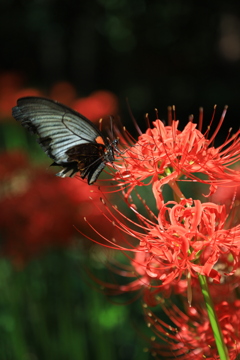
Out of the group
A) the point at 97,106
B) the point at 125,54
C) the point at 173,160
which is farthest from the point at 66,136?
the point at 125,54

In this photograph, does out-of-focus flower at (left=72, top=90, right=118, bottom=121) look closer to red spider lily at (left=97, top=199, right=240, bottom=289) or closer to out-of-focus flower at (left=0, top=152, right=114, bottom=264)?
out-of-focus flower at (left=0, top=152, right=114, bottom=264)

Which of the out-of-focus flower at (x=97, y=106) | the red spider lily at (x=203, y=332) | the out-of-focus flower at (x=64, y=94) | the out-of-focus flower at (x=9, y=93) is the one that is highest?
the out-of-focus flower at (x=9, y=93)

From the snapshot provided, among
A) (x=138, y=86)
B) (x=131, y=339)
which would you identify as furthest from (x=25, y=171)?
(x=138, y=86)

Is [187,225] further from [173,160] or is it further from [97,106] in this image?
[97,106]

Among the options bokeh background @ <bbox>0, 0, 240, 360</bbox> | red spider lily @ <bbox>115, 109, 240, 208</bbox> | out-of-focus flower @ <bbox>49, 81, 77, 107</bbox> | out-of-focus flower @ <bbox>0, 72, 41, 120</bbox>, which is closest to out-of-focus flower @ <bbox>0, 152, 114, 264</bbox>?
red spider lily @ <bbox>115, 109, 240, 208</bbox>

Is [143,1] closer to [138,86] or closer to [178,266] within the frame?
[138,86]

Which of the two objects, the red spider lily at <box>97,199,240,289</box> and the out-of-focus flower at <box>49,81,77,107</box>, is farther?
the out-of-focus flower at <box>49,81,77,107</box>

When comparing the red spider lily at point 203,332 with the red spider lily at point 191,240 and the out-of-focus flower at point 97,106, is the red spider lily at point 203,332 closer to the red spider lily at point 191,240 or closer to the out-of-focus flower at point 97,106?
the red spider lily at point 191,240

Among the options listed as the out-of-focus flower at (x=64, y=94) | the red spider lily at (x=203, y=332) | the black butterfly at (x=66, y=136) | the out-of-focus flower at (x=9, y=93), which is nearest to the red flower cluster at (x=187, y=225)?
the red spider lily at (x=203, y=332)

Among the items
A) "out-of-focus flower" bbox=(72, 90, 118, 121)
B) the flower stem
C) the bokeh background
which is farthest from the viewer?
the bokeh background
